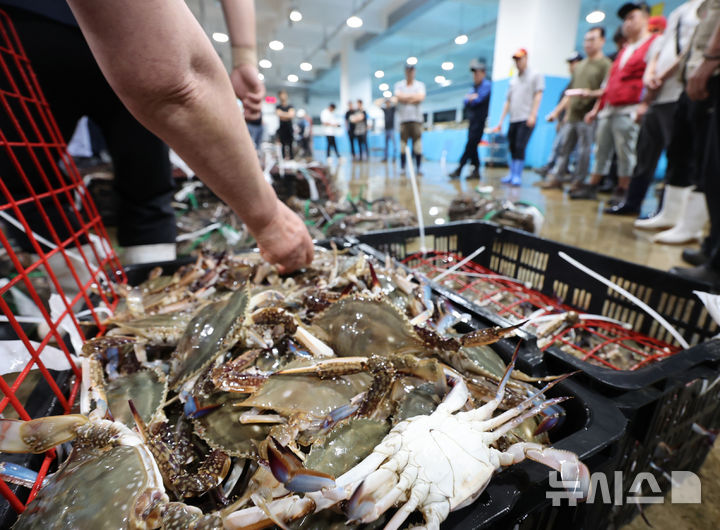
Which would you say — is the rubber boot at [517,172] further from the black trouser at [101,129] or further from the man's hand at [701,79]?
the black trouser at [101,129]

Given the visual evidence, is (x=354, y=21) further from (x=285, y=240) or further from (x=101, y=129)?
(x=285, y=240)

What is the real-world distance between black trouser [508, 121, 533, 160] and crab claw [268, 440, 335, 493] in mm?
7199

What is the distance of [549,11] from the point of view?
24.3 ft

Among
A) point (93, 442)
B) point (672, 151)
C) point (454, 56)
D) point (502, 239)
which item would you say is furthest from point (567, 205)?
point (454, 56)

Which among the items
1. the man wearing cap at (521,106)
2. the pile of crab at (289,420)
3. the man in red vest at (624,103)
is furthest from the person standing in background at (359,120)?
the pile of crab at (289,420)

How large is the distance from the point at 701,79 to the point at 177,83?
2.80 metres

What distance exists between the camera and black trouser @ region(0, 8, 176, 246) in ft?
4.02

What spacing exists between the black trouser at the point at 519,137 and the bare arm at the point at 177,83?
6.82 metres

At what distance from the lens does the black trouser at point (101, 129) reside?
4.02ft

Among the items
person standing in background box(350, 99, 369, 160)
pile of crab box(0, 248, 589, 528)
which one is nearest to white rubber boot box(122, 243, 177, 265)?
pile of crab box(0, 248, 589, 528)

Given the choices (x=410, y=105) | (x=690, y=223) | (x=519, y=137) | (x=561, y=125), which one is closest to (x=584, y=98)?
(x=519, y=137)

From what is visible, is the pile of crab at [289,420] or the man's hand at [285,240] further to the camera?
the man's hand at [285,240]

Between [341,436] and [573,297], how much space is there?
4.71 ft

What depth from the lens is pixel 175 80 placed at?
61cm
